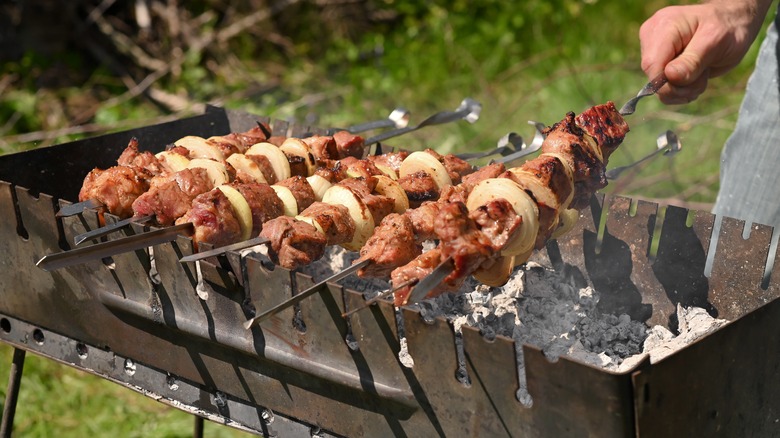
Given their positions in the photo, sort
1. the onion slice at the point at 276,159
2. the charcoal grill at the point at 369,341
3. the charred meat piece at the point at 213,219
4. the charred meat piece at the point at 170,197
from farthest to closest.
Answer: the onion slice at the point at 276,159 → the charred meat piece at the point at 170,197 → the charred meat piece at the point at 213,219 → the charcoal grill at the point at 369,341

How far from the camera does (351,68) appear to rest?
8.13m

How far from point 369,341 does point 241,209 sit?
0.62 m

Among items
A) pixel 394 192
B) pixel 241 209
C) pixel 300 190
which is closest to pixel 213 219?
pixel 241 209

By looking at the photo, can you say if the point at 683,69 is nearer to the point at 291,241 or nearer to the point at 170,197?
the point at 291,241

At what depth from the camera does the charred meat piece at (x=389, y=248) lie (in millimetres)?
2152

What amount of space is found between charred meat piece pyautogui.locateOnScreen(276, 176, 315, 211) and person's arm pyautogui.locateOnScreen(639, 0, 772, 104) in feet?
4.12

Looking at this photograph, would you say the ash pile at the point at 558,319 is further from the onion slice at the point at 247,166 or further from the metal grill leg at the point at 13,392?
the metal grill leg at the point at 13,392

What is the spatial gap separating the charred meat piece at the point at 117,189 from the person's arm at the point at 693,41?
1743 millimetres

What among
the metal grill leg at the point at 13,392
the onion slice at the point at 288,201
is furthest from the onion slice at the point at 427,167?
the metal grill leg at the point at 13,392

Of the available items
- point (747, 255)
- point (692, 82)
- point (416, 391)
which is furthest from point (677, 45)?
point (416, 391)

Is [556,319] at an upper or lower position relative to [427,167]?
lower

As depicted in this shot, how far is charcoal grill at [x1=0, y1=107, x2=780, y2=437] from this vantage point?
171 cm

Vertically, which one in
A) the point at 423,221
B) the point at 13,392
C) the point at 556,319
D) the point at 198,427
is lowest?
the point at 198,427

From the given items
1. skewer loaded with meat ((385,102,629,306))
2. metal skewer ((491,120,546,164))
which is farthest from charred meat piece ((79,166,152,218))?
metal skewer ((491,120,546,164))
